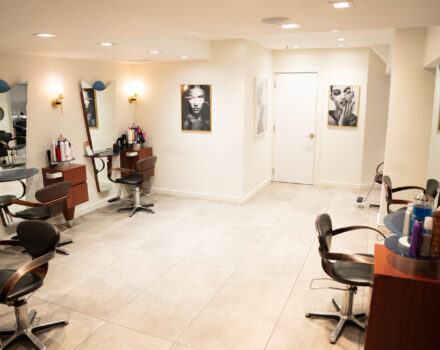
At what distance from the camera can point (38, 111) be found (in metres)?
5.06

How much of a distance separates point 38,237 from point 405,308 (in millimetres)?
2685

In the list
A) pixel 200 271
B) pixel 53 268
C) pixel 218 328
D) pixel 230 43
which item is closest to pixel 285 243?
pixel 200 271

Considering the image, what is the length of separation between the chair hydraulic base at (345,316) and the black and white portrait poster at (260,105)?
12.7 feet

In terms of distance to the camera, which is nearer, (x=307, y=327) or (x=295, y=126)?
(x=307, y=327)

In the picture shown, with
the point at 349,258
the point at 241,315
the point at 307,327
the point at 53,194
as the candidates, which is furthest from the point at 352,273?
Answer: the point at 53,194

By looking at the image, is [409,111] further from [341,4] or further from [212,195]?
[212,195]

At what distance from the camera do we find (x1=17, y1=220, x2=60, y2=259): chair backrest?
2.99 metres

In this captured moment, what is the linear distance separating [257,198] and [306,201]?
2.79 feet

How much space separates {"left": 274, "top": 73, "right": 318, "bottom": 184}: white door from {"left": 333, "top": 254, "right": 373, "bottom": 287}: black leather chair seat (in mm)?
4638

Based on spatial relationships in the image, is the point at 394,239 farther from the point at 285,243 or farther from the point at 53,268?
the point at 53,268

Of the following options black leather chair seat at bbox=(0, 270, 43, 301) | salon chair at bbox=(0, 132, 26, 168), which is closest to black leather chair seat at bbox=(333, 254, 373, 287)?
black leather chair seat at bbox=(0, 270, 43, 301)

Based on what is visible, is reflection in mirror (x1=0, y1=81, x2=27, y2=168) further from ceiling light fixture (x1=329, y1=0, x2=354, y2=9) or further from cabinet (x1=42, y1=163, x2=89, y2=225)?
ceiling light fixture (x1=329, y1=0, x2=354, y2=9)

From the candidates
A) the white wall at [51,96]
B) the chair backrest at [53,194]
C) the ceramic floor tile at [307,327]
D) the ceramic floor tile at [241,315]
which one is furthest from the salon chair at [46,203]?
the ceramic floor tile at [307,327]

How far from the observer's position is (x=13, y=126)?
4680mm
